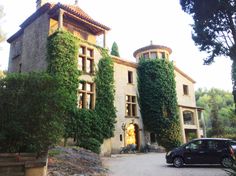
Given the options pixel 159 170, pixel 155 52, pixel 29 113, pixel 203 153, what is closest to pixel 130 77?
pixel 155 52

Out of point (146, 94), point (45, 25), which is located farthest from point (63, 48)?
point (146, 94)

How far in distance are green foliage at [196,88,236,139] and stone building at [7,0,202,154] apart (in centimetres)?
885

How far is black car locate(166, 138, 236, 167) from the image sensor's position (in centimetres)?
1312

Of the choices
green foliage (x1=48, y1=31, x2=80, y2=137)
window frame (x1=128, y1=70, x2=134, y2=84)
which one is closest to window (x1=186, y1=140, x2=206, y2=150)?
green foliage (x1=48, y1=31, x2=80, y2=137)

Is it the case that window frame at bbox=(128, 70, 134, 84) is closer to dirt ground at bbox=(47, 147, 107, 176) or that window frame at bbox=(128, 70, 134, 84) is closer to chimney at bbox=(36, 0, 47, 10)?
chimney at bbox=(36, 0, 47, 10)

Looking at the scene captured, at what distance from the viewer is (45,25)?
2245cm

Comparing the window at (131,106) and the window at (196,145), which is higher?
the window at (131,106)

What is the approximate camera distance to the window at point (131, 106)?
26.4 metres

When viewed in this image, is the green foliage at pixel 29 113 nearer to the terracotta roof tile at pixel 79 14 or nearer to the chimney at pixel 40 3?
the terracotta roof tile at pixel 79 14

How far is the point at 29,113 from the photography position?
24.6 feet

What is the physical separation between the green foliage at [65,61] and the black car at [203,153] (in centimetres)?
904

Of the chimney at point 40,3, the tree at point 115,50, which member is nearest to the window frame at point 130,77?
the tree at point 115,50

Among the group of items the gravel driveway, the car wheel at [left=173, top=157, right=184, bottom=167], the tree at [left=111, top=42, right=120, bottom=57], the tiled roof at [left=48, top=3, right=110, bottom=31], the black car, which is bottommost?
the gravel driveway

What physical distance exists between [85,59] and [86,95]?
130 inches
